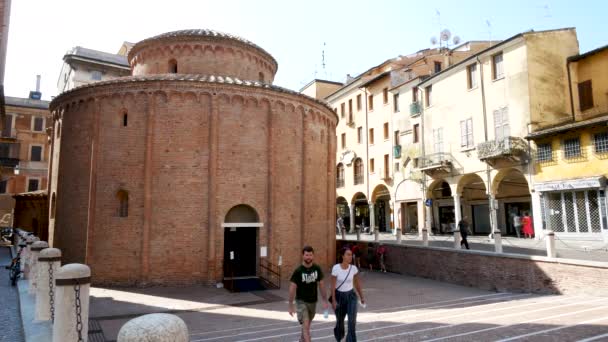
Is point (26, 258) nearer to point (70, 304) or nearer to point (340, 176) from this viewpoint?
point (70, 304)

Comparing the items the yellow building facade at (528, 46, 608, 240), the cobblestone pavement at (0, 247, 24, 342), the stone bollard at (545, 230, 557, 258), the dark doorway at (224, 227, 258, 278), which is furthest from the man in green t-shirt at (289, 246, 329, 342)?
the yellow building facade at (528, 46, 608, 240)

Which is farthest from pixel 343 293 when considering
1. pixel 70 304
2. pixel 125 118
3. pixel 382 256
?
pixel 382 256

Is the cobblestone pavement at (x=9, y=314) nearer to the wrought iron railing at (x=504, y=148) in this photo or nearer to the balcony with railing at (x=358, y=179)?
the wrought iron railing at (x=504, y=148)

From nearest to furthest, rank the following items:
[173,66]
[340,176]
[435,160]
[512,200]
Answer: [173,66] → [512,200] → [435,160] → [340,176]

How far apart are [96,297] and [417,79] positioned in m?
24.9

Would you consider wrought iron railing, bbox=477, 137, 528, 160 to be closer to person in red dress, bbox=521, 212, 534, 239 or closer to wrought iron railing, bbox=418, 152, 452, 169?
wrought iron railing, bbox=418, 152, 452, 169

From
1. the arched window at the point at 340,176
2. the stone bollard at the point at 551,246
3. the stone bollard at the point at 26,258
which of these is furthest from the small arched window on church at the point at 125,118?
the arched window at the point at 340,176

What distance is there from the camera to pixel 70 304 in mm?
6785

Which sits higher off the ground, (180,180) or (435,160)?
(435,160)

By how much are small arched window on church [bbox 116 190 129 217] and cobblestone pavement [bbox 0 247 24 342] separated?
13.8 ft

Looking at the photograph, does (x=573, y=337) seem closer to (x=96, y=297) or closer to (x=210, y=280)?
(x=210, y=280)

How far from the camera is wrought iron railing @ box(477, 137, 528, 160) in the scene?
22219mm

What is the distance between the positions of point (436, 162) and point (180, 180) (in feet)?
57.7

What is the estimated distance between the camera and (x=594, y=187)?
18984 mm
